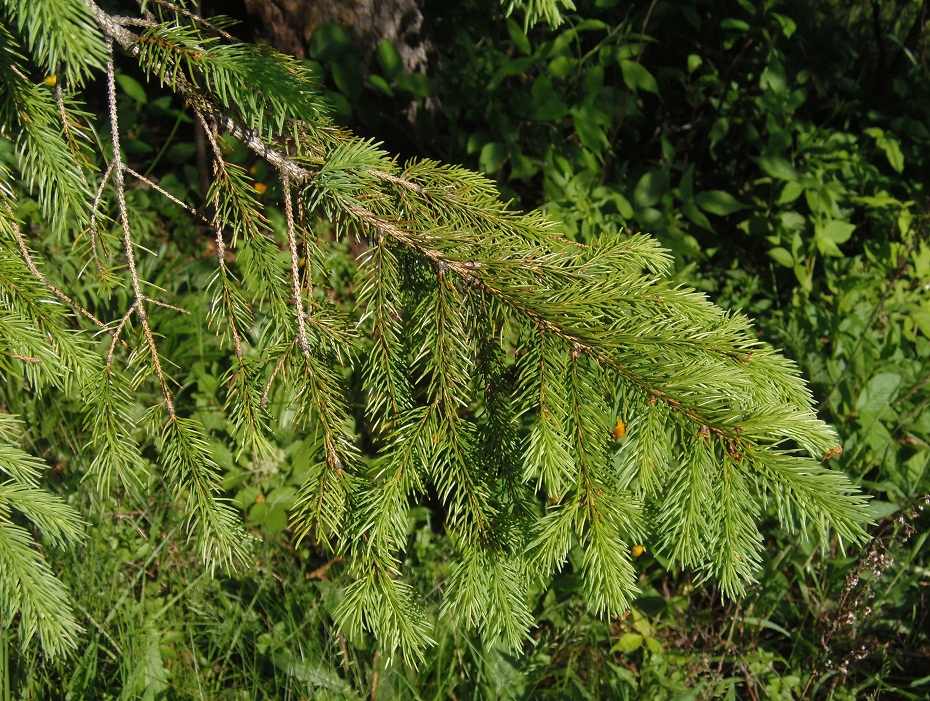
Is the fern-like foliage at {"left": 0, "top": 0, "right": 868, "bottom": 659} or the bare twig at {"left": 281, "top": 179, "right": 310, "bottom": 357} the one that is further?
the bare twig at {"left": 281, "top": 179, "right": 310, "bottom": 357}

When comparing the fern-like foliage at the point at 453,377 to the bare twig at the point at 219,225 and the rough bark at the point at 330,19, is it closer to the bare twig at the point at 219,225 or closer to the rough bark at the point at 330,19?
the bare twig at the point at 219,225

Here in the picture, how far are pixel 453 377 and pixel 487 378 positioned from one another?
0.27 ft

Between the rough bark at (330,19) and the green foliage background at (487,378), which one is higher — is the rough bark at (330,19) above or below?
above

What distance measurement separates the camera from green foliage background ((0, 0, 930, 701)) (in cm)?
119

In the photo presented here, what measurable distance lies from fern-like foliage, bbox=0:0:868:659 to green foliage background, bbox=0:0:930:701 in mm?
14

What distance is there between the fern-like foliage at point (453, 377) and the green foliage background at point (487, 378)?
0.05 feet

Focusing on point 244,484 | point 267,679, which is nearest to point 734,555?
point 267,679

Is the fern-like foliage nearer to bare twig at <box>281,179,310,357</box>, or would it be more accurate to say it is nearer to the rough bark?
bare twig at <box>281,179,310,357</box>

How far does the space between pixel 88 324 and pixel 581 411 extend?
2.31 metres

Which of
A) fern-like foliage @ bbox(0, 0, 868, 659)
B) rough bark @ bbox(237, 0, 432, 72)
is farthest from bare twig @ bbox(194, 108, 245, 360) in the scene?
rough bark @ bbox(237, 0, 432, 72)

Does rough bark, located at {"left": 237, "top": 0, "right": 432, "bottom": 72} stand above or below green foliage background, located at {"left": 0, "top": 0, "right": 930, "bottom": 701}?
above

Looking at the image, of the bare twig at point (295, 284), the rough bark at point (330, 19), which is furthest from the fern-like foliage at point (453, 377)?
the rough bark at point (330, 19)

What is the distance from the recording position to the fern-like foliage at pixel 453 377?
37.8 inches

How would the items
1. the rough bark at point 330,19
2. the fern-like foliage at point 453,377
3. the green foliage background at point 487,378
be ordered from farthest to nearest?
1. the rough bark at point 330,19
2. the green foliage background at point 487,378
3. the fern-like foliage at point 453,377
